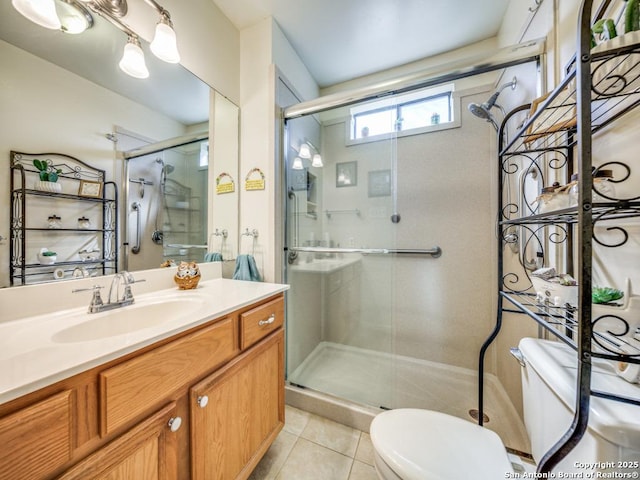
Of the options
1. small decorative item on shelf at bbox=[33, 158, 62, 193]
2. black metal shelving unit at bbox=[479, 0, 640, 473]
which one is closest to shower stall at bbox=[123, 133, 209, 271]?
small decorative item on shelf at bbox=[33, 158, 62, 193]

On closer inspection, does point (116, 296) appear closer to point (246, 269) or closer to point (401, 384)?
point (246, 269)

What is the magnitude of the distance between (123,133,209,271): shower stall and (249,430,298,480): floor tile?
109 cm

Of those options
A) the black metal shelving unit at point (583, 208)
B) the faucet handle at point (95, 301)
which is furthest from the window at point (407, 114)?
the faucet handle at point (95, 301)

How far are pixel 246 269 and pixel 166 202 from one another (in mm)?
554

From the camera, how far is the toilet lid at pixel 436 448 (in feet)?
2.15

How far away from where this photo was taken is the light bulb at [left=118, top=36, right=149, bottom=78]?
949 millimetres

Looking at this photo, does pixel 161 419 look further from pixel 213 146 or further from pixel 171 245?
pixel 213 146

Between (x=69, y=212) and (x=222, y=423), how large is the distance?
952 millimetres

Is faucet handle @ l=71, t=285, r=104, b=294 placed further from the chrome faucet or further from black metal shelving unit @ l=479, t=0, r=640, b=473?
black metal shelving unit @ l=479, t=0, r=640, b=473

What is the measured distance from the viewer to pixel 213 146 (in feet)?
4.67

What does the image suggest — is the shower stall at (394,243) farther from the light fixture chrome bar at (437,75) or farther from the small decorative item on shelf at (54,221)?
the small decorative item on shelf at (54,221)

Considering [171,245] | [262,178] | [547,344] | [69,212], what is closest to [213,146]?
[262,178]

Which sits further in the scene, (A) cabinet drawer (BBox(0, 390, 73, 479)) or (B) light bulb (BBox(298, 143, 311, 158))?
(B) light bulb (BBox(298, 143, 311, 158))

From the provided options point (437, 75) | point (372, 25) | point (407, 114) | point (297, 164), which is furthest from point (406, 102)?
point (297, 164)
